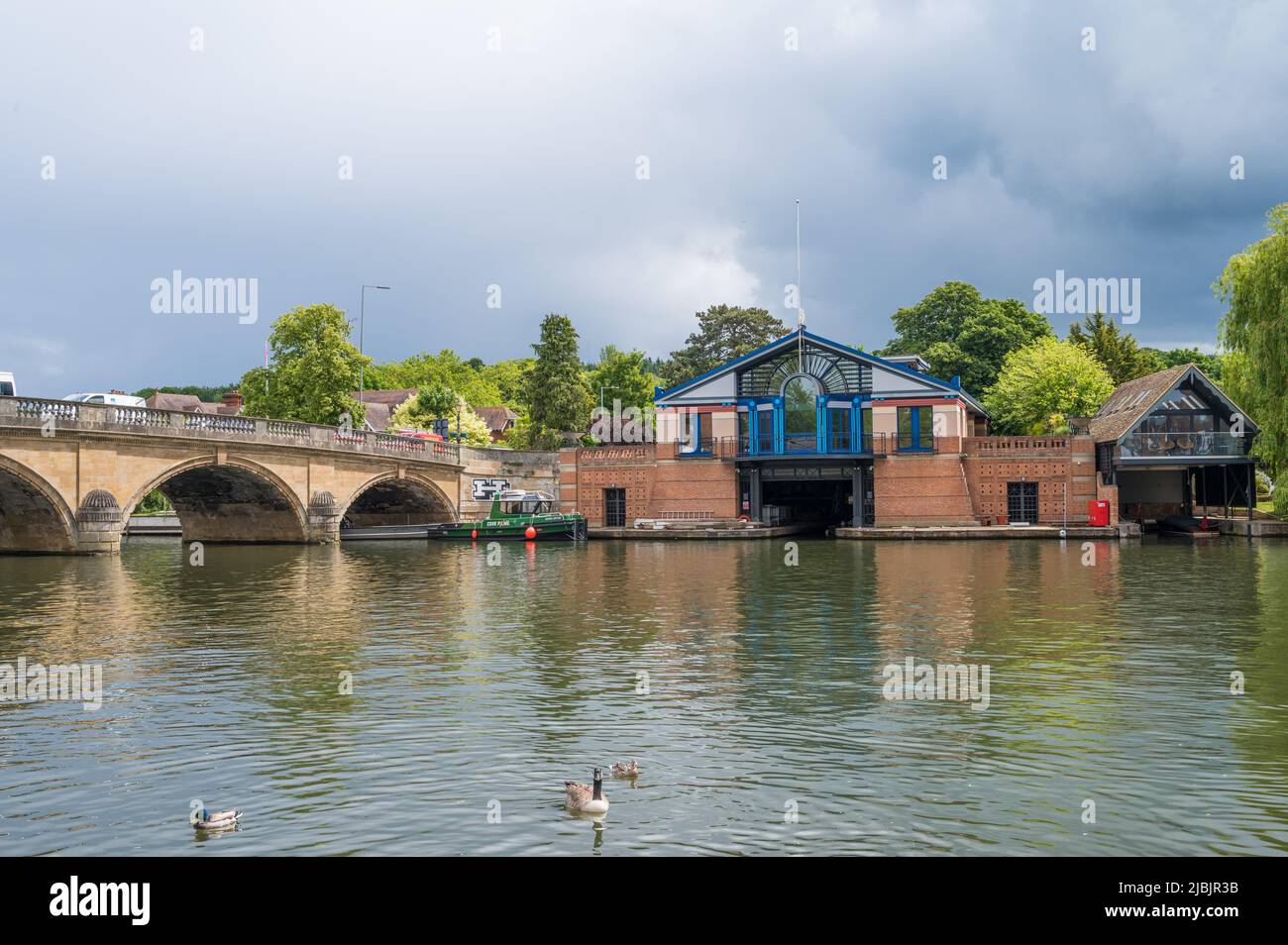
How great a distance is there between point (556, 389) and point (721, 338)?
3230cm

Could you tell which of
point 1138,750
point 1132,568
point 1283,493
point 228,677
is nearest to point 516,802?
point 1138,750

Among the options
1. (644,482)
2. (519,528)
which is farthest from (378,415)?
(519,528)

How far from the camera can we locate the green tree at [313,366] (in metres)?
76.9

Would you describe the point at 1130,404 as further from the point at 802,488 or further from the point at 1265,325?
the point at 802,488

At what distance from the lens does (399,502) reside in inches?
2960

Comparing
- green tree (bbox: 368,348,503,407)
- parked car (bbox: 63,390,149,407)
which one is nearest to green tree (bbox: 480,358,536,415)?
green tree (bbox: 368,348,503,407)

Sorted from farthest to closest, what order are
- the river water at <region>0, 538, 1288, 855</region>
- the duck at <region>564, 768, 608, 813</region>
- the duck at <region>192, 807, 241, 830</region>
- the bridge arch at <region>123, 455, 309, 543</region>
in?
the bridge arch at <region>123, 455, 309, 543</region>
the duck at <region>564, 768, 608, 813</region>
the river water at <region>0, 538, 1288, 855</region>
the duck at <region>192, 807, 241, 830</region>

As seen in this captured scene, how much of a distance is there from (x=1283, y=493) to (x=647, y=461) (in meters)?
35.3

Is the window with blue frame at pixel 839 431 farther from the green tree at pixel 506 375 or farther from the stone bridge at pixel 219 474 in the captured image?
the green tree at pixel 506 375

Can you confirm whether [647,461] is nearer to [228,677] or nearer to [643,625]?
[643,625]

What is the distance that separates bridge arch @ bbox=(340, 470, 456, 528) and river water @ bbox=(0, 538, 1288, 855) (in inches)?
1401

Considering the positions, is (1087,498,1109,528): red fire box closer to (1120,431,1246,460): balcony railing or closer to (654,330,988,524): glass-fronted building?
(1120,431,1246,460): balcony railing

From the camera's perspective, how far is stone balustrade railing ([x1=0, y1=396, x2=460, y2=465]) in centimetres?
4550

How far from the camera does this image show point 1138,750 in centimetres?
1384
